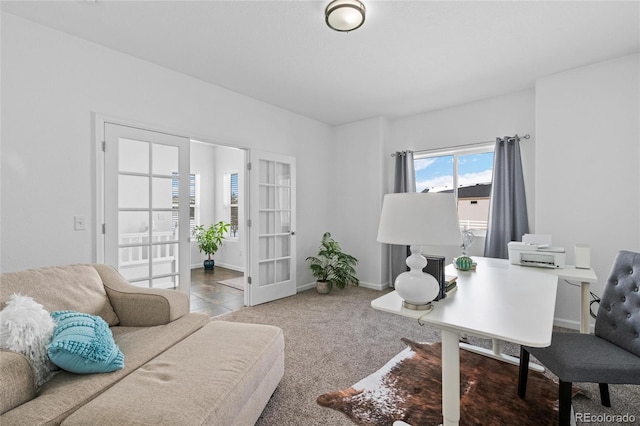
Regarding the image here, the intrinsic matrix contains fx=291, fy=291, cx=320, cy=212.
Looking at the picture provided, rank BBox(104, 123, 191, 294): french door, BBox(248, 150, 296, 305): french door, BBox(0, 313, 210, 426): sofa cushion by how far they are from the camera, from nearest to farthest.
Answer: BBox(0, 313, 210, 426): sofa cushion → BBox(104, 123, 191, 294): french door → BBox(248, 150, 296, 305): french door

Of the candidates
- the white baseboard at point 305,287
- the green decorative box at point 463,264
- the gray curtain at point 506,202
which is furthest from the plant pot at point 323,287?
the green decorative box at point 463,264

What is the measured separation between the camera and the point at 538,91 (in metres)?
3.19

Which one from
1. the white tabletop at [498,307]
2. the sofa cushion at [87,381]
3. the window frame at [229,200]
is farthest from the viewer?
the window frame at [229,200]

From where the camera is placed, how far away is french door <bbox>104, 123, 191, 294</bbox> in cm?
265

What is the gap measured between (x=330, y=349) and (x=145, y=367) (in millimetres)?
1544

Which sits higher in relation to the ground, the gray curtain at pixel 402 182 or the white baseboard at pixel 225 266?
the gray curtain at pixel 402 182

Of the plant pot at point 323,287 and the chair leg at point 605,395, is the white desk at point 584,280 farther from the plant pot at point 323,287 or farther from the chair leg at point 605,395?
the plant pot at point 323,287

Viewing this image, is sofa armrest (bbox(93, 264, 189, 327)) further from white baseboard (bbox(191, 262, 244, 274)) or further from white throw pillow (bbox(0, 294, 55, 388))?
white baseboard (bbox(191, 262, 244, 274))

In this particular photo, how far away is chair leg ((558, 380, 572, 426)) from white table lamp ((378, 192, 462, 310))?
728mm

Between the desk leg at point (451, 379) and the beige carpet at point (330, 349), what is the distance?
0.61 metres

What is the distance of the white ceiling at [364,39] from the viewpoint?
6.88ft

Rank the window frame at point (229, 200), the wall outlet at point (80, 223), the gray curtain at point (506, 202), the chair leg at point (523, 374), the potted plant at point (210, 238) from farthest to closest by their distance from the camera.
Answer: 1. the window frame at point (229, 200)
2. the potted plant at point (210, 238)
3. the gray curtain at point (506, 202)
4. the wall outlet at point (80, 223)
5. the chair leg at point (523, 374)

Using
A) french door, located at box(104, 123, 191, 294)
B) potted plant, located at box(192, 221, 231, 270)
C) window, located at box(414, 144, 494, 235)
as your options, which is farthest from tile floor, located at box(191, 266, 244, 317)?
window, located at box(414, 144, 494, 235)

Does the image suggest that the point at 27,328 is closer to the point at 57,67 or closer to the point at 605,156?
the point at 57,67
